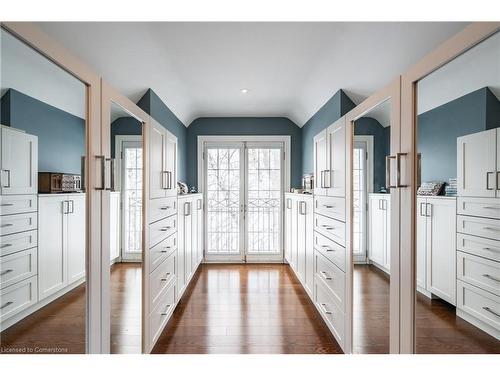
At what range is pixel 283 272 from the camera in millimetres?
3922

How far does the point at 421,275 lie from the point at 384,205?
37 centimetres

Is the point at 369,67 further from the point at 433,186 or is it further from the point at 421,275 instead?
the point at 421,275

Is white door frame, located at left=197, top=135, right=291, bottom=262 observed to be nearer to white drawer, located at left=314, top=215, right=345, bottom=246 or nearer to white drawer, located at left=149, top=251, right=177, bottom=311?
white drawer, located at left=314, top=215, right=345, bottom=246

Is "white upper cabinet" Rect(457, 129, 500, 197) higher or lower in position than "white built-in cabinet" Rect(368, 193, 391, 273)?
higher

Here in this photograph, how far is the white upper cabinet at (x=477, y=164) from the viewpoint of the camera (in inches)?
30.7

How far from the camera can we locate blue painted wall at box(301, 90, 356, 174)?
2514 mm

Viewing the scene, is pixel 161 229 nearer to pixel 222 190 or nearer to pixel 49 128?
pixel 49 128

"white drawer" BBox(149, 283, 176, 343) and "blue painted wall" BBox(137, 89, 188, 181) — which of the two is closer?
"white drawer" BBox(149, 283, 176, 343)

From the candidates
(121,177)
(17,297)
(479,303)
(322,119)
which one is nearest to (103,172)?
(121,177)

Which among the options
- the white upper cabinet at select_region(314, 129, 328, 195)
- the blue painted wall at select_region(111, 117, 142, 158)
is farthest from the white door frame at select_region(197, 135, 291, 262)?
the blue painted wall at select_region(111, 117, 142, 158)

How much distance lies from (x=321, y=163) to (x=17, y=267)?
2.22 m

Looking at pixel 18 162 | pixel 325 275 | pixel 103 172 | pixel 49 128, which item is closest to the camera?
pixel 18 162

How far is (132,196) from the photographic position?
1.51m

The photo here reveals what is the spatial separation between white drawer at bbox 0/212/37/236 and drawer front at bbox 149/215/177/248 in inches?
37.7
